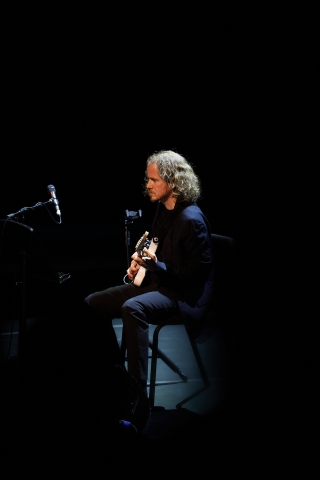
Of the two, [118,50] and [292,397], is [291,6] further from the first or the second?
[292,397]

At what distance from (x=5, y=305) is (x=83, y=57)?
312 centimetres

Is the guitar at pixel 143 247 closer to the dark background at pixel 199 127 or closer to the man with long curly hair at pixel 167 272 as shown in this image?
the man with long curly hair at pixel 167 272

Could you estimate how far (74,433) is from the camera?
1.68 metres

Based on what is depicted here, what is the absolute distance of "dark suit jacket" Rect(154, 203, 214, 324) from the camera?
2310mm

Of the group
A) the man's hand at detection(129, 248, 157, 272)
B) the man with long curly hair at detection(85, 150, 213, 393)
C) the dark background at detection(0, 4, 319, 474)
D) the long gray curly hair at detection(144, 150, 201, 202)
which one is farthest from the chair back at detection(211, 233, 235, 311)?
the dark background at detection(0, 4, 319, 474)

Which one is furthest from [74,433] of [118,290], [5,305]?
[5,305]

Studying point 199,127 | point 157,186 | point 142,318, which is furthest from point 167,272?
point 199,127

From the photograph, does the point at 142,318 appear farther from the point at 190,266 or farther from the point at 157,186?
the point at 157,186

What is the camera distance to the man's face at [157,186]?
2514mm

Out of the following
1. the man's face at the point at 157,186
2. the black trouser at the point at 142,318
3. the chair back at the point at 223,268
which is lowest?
the black trouser at the point at 142,318

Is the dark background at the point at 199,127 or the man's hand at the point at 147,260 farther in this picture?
the dark background at the point at 199,127

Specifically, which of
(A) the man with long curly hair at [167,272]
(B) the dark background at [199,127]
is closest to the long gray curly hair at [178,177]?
(A) the man with long curly hair at [167,272]

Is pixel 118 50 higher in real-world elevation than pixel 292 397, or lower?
higher

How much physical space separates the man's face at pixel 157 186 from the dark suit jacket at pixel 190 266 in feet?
0.57
